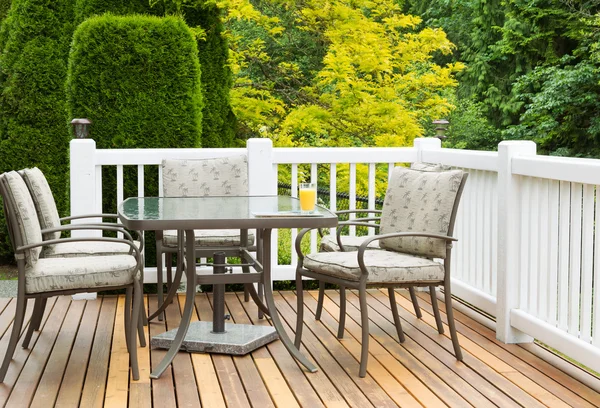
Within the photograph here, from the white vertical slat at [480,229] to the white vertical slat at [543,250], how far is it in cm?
77

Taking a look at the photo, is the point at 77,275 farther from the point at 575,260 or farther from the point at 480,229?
the point at 480,229

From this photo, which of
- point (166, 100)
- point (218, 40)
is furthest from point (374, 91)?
point (166, 100)

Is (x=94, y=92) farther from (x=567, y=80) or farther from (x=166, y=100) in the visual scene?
(x=567, y=80)

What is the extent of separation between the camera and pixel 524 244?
14.5ft

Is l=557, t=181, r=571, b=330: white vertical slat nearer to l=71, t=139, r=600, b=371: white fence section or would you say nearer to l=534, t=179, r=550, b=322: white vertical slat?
l=71, t=139, r=600, b=371: white fence section

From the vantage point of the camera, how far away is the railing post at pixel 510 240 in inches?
177

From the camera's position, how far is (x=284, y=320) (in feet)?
16.5

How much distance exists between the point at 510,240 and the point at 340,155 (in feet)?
5.65

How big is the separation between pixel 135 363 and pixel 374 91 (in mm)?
5681

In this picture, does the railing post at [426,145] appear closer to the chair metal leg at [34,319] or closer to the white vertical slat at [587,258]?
the white vertical slat at [587,258]

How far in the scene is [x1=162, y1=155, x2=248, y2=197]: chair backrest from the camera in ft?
17.3

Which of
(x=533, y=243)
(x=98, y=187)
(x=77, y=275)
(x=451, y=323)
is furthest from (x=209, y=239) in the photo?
(x=533, y=243)

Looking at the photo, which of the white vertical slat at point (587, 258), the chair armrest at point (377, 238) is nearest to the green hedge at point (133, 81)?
the chair armrest at point (377, 238)

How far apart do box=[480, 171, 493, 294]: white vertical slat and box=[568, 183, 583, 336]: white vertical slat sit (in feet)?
3.16
